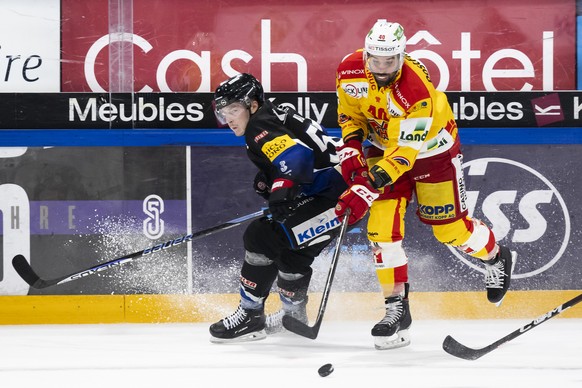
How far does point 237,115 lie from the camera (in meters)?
4.19

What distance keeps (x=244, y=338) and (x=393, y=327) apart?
25.7 inches

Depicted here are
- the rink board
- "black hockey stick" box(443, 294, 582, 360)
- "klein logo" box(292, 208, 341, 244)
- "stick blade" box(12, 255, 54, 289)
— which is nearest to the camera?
"black hockey stick" box(443, 294, 582, 360)

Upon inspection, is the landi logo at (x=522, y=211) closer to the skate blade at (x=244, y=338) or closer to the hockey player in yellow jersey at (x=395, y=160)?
the hockey player in yellow jersey at (x=395, y=160)

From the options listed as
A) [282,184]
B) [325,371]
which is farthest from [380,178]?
[325,371]

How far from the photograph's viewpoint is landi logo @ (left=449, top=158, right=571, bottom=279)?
16.7ft

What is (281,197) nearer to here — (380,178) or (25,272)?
(380,178)

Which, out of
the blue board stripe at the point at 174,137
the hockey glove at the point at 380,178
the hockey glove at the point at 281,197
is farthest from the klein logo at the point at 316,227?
the blue board stripe at the point at 174,137

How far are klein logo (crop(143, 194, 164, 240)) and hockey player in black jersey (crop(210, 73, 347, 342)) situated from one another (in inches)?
35.1

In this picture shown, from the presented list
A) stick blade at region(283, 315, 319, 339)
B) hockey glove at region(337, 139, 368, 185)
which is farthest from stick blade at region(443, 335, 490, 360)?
hockey glove at region(337, 139, 368, 185)

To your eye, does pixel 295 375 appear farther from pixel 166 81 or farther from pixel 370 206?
pixel 166 81

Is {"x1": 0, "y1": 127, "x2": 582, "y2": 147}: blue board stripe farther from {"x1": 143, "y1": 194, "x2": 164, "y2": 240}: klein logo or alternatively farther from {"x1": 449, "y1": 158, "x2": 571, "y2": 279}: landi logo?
{"x1": 143, "y1": 194, "x2": 164, "y2": 240}: klein logo

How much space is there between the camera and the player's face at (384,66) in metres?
3.83

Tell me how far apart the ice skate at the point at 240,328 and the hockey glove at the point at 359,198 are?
26.7 inches

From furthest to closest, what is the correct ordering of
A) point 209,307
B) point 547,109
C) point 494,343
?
point 547,109, point 209,307, point 494,343
